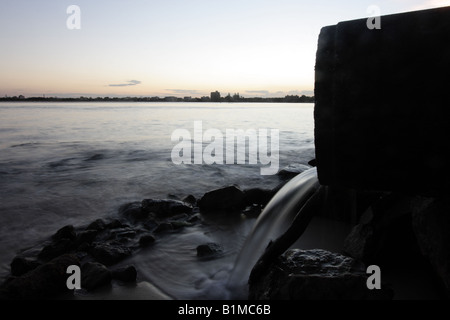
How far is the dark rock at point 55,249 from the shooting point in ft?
13.6

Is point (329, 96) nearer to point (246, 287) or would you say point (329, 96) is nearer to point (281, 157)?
point (246, 287)

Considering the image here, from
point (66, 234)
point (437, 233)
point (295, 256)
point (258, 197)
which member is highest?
point (437, 233)

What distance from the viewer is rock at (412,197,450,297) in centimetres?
243

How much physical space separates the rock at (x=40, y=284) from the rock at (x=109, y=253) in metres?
0.59

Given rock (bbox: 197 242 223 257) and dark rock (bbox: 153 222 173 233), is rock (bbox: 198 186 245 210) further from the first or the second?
rock (bbox: 197 242 223 257)

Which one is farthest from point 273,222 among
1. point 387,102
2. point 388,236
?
point 387,102

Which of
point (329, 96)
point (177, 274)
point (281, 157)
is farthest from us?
point (281, 157)

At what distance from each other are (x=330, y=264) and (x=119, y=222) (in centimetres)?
355

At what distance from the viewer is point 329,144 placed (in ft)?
5.93

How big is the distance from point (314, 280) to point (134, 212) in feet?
13.0

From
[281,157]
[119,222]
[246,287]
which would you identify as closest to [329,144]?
[246,287]

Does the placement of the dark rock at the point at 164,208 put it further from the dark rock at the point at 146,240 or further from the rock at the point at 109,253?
the rock at the point at 109,253

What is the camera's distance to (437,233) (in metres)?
2.48

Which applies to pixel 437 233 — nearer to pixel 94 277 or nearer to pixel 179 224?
pixel 94 277
